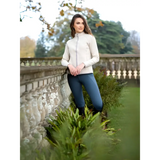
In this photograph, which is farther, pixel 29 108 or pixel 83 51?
pixel 83 51

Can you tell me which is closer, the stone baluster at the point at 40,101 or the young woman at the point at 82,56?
the stone baluster at the point at 40,101

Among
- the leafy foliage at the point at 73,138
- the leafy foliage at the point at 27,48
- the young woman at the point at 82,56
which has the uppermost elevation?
the leafy foliage at the point at 27,48

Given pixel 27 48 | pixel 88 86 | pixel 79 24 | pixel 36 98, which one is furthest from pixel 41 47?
pixel 36 98

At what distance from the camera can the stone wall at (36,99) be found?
5.58 ft

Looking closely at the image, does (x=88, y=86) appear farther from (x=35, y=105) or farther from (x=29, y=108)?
(x=29, y=108)

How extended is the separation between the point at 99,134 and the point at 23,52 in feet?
65.0

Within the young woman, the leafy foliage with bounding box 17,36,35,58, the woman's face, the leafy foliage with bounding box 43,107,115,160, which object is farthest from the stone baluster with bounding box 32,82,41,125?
the leafy foliage with bounding box 17,36,35,58

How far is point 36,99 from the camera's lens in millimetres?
2350

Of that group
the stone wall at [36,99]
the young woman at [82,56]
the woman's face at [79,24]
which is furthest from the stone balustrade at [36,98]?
the woman's face at [79,24]

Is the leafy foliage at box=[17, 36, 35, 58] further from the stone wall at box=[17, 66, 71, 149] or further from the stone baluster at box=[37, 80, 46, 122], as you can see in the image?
the stone baluster at box=[37, 80, 46, 122]

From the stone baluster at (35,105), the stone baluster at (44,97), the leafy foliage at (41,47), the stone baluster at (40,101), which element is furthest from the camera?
the leafy foliage at (41,47)

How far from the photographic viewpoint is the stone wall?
5.58ft

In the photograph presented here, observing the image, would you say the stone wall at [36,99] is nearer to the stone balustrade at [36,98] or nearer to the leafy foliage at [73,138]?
the stone balustrade at [36,98]
